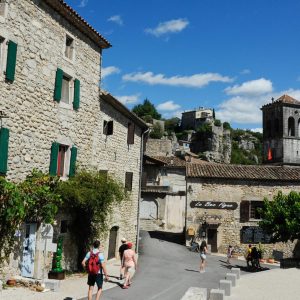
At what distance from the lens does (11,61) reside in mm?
11922

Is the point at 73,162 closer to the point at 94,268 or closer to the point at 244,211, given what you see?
the point at 94,268

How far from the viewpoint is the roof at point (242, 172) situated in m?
27.0

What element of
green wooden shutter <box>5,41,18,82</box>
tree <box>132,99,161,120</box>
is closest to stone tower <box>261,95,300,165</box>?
green wooden shutter <box>5,41,18,82</box>

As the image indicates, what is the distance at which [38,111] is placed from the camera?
13.5m

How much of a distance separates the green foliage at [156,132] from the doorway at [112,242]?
5923 cm

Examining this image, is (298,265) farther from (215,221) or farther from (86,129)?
(86,129)

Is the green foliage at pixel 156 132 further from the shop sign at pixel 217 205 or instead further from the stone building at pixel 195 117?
the shop sign at pixel 217 205

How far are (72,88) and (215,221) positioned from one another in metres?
15.4

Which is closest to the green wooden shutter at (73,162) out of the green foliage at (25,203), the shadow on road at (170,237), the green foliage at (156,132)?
the green foliage at (25,203)

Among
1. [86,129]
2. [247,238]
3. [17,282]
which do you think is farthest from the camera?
[247,238]

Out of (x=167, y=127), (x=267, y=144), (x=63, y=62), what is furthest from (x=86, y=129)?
(x=167, y=127)

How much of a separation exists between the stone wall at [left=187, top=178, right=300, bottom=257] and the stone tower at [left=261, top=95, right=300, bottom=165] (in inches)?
1000

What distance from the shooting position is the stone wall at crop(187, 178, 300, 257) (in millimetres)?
26500

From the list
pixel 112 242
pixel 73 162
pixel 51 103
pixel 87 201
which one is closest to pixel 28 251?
pixel 87 201
